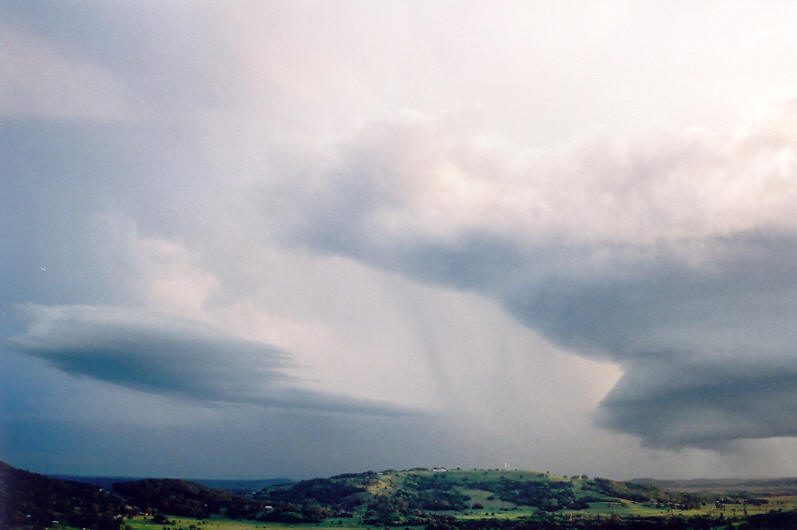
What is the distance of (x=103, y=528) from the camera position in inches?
7785

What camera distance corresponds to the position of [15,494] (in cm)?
18925

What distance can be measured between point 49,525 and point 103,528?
794 inches

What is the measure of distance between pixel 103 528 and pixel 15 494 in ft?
98.7

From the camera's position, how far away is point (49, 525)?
182 metres

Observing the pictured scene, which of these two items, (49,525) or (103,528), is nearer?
(49,525)

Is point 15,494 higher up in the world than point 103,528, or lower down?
higher up

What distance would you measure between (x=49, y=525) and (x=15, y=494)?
→ 741 inches
